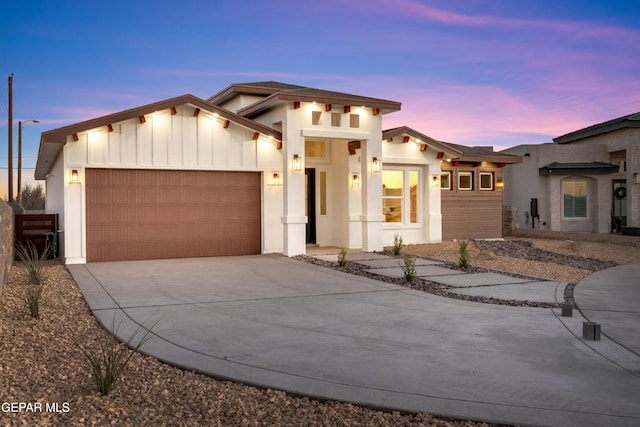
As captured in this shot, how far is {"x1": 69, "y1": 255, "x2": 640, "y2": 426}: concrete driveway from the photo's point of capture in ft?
13.6

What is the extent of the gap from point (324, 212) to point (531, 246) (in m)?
6.40

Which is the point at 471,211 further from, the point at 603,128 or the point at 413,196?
the point at 603,128

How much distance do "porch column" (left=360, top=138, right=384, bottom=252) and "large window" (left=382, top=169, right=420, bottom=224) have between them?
75.9 inches

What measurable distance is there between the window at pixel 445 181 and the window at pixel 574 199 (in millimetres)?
8572

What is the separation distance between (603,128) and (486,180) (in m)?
8.31

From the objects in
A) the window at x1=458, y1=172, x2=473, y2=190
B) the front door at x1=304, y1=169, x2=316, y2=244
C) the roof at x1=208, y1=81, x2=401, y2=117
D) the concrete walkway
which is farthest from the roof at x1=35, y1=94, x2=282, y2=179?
the concrete walkway

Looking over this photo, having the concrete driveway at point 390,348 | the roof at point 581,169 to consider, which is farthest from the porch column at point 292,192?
the roof at point 581,169

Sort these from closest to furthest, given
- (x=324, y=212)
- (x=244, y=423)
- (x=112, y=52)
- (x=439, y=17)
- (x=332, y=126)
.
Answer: (x=244, y=423), (x=332, y=126), (x=324, y=212), (x=439, y=17), (x=112, y=52)

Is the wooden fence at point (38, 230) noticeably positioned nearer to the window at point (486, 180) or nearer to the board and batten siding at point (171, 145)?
the board and batten siding at point (171, 145)

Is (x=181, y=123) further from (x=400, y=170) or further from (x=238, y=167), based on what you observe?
(x=400, y=170)

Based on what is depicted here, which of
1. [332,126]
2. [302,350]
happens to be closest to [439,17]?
[332,126]

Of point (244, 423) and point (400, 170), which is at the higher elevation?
point (400, 170)

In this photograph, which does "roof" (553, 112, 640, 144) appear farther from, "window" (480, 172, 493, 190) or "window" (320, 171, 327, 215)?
"window" (320, 171, 327, 215)

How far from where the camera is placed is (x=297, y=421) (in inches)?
151
